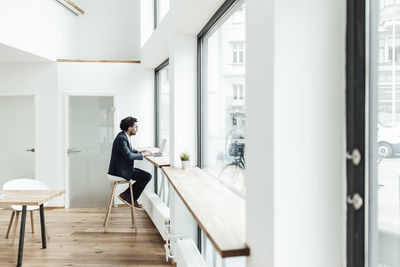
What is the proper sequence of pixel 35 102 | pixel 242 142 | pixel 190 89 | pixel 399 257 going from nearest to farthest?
pixel 399 257 → pixel 242 142 → pixel 190 89 → pixel 35 102

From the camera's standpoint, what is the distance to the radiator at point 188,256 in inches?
96.1

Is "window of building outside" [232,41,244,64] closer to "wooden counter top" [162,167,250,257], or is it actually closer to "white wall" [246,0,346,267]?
"wooden counter top" [162,167,250,257]

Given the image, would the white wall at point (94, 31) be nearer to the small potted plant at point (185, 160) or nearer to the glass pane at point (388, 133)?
the small potted plant at point (185, 160)

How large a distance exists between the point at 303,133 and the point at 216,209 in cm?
87

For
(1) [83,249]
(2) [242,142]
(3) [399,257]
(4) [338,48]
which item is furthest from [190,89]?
(3) [399,257]

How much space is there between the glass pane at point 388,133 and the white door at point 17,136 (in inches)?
228

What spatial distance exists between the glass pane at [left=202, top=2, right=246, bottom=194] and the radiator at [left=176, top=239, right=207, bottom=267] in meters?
0.55

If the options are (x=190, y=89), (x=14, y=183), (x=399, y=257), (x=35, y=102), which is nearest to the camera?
(x=399, y=257)

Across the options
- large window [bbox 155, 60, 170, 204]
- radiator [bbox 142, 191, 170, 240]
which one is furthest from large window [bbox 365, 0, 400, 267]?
large window [bbox 155, 60, 170, 204]

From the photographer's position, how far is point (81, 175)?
6055 mm

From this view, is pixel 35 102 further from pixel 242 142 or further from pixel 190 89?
pixel 242 142

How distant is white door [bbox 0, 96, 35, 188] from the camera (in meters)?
5.94

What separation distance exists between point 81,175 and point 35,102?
55.7 inches

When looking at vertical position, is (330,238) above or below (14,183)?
above
